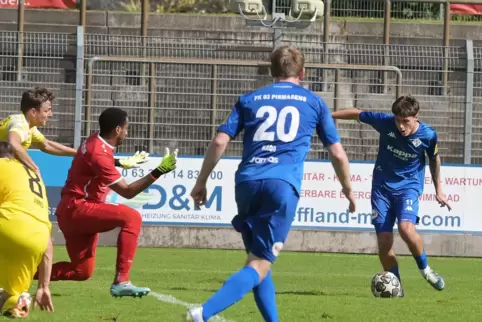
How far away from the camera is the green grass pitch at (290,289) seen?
33.5 feet

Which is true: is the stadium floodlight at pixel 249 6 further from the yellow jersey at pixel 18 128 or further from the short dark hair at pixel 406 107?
the yellow jersey at pixel 18 128

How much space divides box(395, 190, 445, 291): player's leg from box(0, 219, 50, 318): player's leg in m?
4.72

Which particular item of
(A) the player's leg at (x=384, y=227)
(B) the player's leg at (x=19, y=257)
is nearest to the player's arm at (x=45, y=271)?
(B) the player's leg at (x=19, y=257)

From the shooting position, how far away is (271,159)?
330 inches

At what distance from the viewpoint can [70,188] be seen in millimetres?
11430

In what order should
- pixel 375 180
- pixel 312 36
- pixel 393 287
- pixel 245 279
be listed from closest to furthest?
1. pixel 245 279
2. pixel 393 287
3. pixel 375 180
4. pixel 312 36

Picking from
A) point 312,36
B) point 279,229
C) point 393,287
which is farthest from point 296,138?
point 312,36

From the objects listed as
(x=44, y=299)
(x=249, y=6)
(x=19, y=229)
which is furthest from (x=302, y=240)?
(x=19, y=229)

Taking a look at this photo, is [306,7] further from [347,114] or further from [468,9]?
[347,114]

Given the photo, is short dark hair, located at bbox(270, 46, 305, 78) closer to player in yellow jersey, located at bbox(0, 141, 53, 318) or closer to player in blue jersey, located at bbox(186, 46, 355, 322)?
player in blue jersey, located at bbox(186, 46, 355, 322)

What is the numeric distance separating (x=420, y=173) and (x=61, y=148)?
388 cm

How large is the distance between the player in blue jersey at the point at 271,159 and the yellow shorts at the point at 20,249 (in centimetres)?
148

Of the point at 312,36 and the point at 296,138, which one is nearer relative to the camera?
the point at 296,138

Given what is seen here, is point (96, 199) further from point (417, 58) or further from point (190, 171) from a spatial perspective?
point (417, 58)
